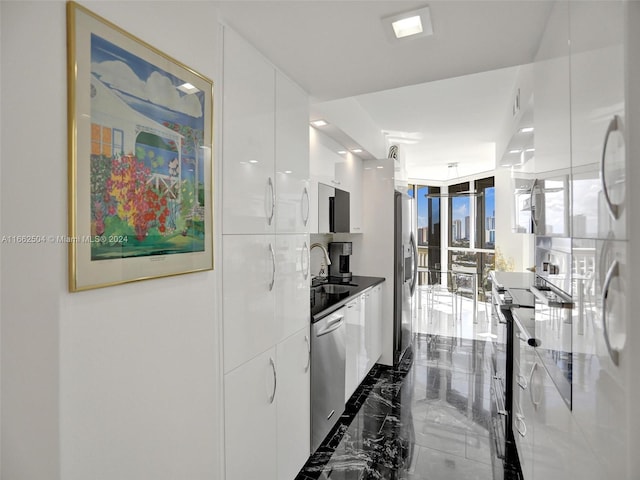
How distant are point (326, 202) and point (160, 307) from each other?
77.1 inches

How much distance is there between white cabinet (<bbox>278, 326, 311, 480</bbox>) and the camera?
1.97 m

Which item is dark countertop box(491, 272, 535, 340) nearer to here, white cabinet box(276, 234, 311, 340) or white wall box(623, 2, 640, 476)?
white wall box(623, 2, 640, 476)

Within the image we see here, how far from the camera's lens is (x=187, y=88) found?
4.18 ft

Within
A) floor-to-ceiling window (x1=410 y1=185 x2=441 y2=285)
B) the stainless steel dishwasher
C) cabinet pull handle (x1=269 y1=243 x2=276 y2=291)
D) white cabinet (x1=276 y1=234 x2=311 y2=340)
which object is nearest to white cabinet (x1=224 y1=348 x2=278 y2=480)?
white cabinet (x1=276 y1=234 x2=311 y2=340)

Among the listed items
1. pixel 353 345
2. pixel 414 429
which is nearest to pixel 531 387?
pixel 414 429

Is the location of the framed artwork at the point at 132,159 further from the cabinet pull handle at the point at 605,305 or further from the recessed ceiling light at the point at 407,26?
the cabinet pull handle at the point at 605,305

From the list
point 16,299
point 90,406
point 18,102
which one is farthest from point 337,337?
point 18,102

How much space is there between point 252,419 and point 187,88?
146 cm

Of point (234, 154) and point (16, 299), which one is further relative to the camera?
point (234, 154)

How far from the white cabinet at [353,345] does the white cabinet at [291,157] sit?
1065 mm

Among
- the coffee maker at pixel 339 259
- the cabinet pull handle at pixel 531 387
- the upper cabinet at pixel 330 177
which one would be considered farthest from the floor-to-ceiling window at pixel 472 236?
the cabinet pull handle at pixel 531 387

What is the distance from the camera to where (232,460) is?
1564mm

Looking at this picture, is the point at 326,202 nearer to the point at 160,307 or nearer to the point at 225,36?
the point at 225,36

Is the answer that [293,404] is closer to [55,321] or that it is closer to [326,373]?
[326,373]
